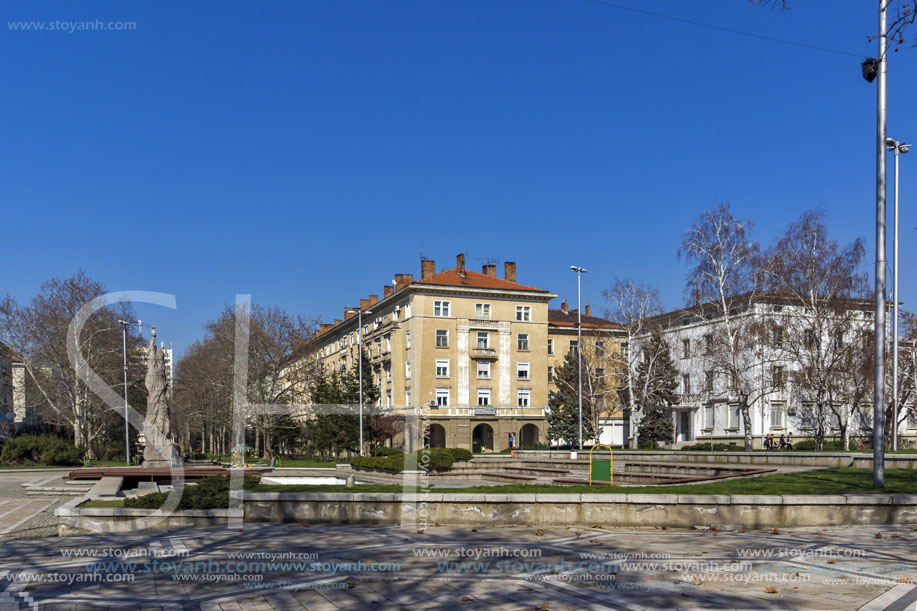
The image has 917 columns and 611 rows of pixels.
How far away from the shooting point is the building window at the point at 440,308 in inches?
2559

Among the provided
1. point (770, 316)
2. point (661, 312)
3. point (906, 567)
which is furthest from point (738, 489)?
point (661, 312)

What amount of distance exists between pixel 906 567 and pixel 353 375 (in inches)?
2170

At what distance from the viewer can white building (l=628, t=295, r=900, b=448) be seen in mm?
39219

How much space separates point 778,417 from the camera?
→ 54.3m

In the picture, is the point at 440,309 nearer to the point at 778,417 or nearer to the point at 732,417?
the point at 732,417

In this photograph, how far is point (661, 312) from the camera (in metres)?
52.6

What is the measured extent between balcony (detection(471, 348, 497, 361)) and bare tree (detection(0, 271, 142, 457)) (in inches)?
1098

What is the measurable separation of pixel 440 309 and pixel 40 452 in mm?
32422

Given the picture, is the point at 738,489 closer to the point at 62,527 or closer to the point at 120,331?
the point at 62,527

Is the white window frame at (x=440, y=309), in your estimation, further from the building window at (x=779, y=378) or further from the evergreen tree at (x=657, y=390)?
the building window at (x=779, y=378)

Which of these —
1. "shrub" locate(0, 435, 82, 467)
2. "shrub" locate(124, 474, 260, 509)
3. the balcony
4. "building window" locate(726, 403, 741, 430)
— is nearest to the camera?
"shrub" locate(124, 474, 260, 509)

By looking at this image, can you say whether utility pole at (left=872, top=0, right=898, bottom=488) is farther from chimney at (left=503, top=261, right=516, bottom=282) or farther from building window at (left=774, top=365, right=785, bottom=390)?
chimney at (left=503, top=261, right=516, bottom=282)

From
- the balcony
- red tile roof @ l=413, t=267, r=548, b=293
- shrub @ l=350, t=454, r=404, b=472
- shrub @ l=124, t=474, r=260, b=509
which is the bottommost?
shrub @ l=350, t=454, r=404, b=472

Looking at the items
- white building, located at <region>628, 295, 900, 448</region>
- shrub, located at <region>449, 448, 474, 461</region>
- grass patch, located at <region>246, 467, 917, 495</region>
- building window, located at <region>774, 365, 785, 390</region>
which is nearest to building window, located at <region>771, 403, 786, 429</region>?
white building, located at <region>628, 295, 900, 448</region>
